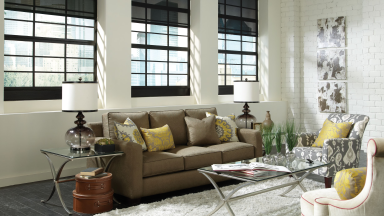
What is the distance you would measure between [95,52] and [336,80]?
4971 millimetres

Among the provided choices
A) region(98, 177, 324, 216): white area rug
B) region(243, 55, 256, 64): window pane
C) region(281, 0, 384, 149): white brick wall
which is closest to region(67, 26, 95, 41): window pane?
region(98, 177, 324, 216): white area rug

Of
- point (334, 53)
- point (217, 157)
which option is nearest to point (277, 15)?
point (334, 53)

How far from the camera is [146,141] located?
198 inches

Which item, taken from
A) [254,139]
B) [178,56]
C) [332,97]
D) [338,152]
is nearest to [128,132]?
[254,139]

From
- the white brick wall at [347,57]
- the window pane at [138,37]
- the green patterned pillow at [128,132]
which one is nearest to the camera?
the green patterned pillow at [128,132]

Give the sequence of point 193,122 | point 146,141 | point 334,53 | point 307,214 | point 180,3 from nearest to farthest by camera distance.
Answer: point 307,214 → point 146,141 → point 193,122 → point 180,3 → point 334,53

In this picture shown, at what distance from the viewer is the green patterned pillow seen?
188 inches

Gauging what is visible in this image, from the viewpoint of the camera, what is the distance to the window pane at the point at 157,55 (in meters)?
7.27

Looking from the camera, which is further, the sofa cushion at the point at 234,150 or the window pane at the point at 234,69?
the window pane at the point at 234,69

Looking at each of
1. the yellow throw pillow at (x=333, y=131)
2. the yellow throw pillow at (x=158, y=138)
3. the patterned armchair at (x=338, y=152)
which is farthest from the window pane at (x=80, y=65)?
the yellow throw pillow at (x=333, y=131)

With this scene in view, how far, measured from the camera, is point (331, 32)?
8.52 meters

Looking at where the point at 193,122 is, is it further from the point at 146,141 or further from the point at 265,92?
the point at 265,92

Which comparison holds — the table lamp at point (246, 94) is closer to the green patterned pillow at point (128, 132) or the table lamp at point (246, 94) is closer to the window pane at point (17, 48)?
the green patterned pillow at point (128, 132)

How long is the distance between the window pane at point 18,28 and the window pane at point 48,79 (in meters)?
0.62
